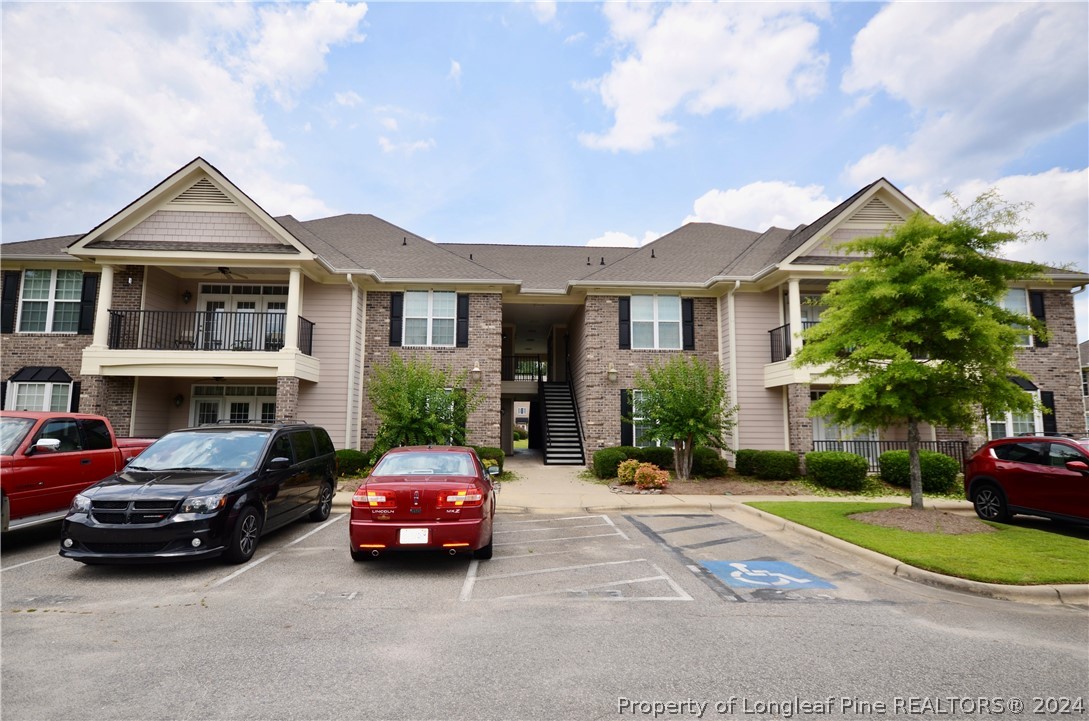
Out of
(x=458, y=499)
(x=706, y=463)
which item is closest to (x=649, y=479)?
(x=706, y=463)

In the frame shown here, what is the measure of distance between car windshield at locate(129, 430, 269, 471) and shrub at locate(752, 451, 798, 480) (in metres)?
12.9

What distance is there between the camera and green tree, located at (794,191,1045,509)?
9.41 m

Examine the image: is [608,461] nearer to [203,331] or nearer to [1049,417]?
[203,331]

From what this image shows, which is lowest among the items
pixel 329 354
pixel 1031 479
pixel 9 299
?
pixel 1031 479

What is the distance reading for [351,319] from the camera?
17.0 meters

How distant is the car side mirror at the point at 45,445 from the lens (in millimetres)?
7613

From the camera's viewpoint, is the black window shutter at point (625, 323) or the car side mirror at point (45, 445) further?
the black window shutter at point (625, 323)

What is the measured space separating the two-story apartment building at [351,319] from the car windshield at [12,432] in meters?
6.83

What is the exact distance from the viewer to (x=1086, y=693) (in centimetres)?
390

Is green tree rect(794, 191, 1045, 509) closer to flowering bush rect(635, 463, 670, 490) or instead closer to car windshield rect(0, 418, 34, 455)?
flowering bush rect(635, 463, 670, 490)

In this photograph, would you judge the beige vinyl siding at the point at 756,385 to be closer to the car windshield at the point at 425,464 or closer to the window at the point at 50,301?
the car windshield at the point at 425,464

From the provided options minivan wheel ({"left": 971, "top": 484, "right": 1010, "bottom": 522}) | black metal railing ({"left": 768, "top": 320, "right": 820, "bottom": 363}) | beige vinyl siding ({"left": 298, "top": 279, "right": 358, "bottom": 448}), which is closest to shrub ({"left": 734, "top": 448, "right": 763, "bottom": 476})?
black metal railing ({"left": 768, "top": 320, "right": 820, "bottom": 363})

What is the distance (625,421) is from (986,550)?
10539 mm

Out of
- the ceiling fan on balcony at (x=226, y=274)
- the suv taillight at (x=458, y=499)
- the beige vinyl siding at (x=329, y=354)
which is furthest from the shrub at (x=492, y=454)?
the ceiling fan on balcony at (x=226, y=274)
